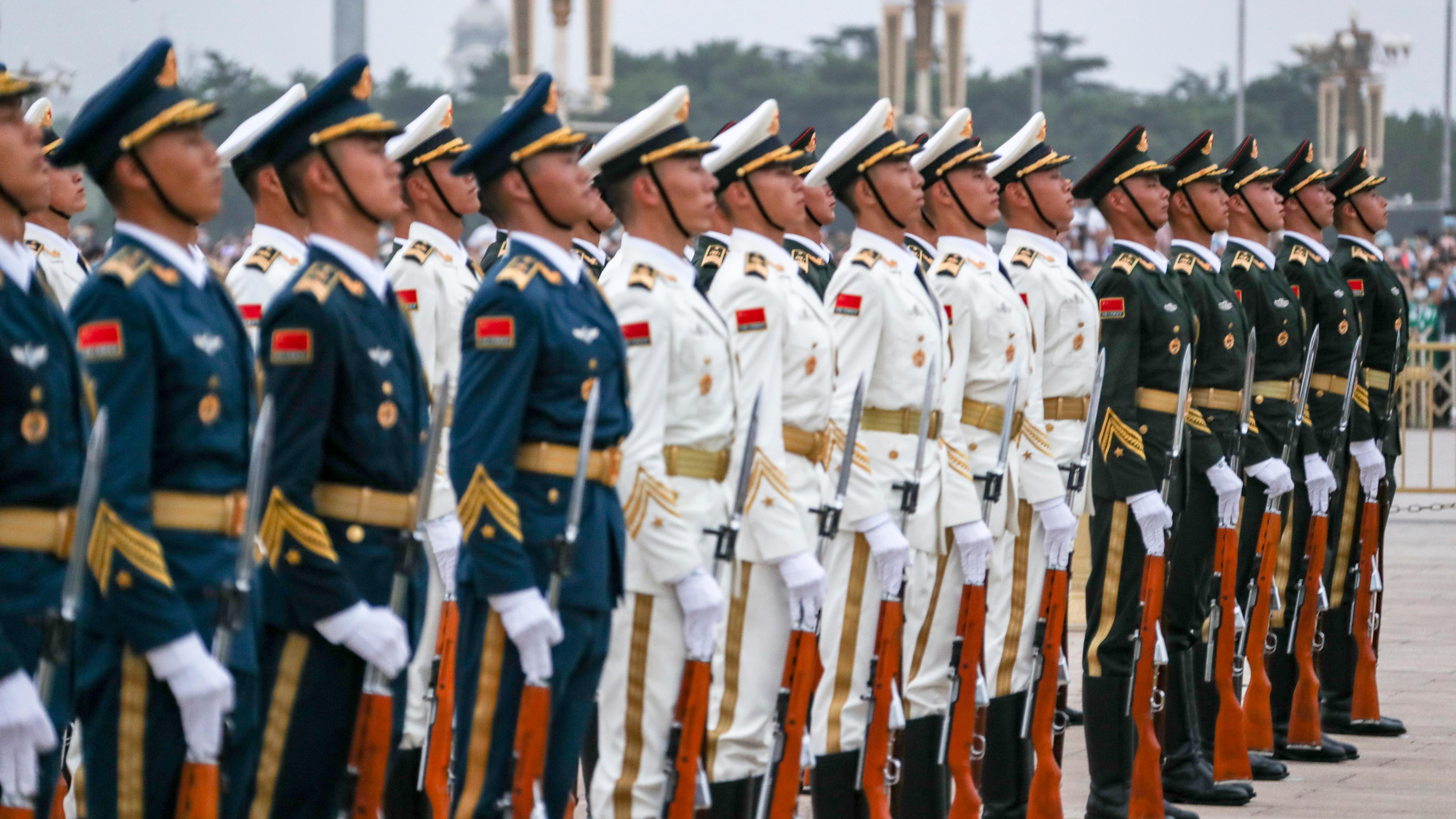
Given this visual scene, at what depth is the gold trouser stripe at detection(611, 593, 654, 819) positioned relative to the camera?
4.68 metres

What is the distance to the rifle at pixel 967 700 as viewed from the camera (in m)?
5.72

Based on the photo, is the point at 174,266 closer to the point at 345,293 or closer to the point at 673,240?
the point at 345,293

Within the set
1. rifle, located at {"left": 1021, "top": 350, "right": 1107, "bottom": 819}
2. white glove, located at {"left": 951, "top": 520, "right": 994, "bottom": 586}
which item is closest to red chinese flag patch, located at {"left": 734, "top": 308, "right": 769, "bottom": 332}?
white glove, located at {"left": 951, "top": 520, "right": 994, "bottom": 586}

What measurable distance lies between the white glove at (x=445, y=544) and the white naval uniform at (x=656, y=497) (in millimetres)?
784

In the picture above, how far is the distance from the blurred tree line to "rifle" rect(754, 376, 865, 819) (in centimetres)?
4718

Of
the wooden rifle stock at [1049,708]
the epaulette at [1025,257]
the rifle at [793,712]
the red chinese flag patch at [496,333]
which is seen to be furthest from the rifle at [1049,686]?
the red chinese flag patch at [496,333]

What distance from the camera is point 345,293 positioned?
3947 mm

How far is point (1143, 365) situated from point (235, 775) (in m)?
3.66

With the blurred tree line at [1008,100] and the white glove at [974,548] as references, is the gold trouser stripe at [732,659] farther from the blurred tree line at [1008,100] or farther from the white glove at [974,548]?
the blurred tree line at [1008,100]

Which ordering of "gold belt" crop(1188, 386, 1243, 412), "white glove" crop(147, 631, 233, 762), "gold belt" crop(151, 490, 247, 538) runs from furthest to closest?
"gold belt" crop(1188, 386, 1243, 412) < "gold belt" crop(151, 490, 247, 538) < "white glove" crop(147, 631, 233, 762)

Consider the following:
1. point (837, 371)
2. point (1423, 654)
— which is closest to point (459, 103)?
point (1423, 654)

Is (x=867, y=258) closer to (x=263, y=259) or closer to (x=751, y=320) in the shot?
(x=751, y=320)

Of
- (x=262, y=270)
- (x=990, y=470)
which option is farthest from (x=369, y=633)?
(x=990, y=470)

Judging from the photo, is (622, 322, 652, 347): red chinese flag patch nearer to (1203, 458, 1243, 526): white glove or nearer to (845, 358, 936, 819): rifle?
(845, 358, 936, 819): rifle
